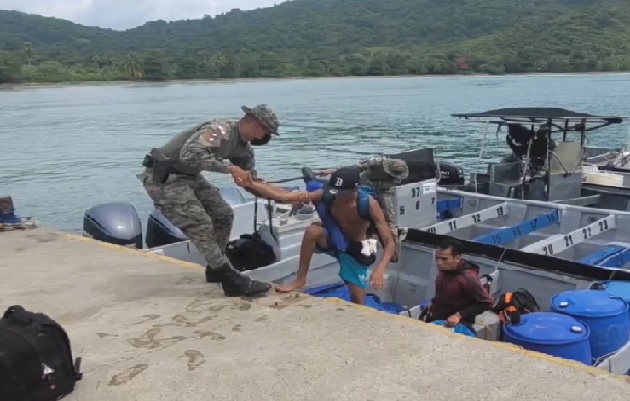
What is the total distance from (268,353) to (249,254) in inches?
122

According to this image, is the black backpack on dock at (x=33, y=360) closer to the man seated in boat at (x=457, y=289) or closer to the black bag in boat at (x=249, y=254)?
the man seated in boat at (x=457, y=289)

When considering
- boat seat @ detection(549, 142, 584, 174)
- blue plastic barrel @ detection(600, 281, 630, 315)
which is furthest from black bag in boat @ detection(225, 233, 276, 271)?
boat seat @ detection(549, 142, 584, 174)

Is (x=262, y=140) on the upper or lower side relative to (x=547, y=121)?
upper

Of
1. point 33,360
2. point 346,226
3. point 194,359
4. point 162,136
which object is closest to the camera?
point 33,360

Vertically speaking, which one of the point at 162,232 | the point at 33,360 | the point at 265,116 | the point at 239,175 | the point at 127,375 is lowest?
the point at 162,232

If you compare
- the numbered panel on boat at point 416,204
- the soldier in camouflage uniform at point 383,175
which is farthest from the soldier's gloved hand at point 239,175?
the numbered panel on boat at point 416,204

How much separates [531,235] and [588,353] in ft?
14.8

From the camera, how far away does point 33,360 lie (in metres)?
3.76

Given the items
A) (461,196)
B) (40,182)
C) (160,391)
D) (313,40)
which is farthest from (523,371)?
(313,40)

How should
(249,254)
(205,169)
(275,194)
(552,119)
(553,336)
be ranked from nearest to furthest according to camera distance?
(553,336), (205,169), (275,194), (249,254), (552,119)

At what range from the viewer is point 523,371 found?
4.15m

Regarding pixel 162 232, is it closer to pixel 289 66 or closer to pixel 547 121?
pixel 547 121

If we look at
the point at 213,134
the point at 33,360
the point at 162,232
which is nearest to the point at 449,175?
the point at 162,232

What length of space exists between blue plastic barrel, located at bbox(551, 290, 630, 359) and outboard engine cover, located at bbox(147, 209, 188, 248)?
17.9ft
